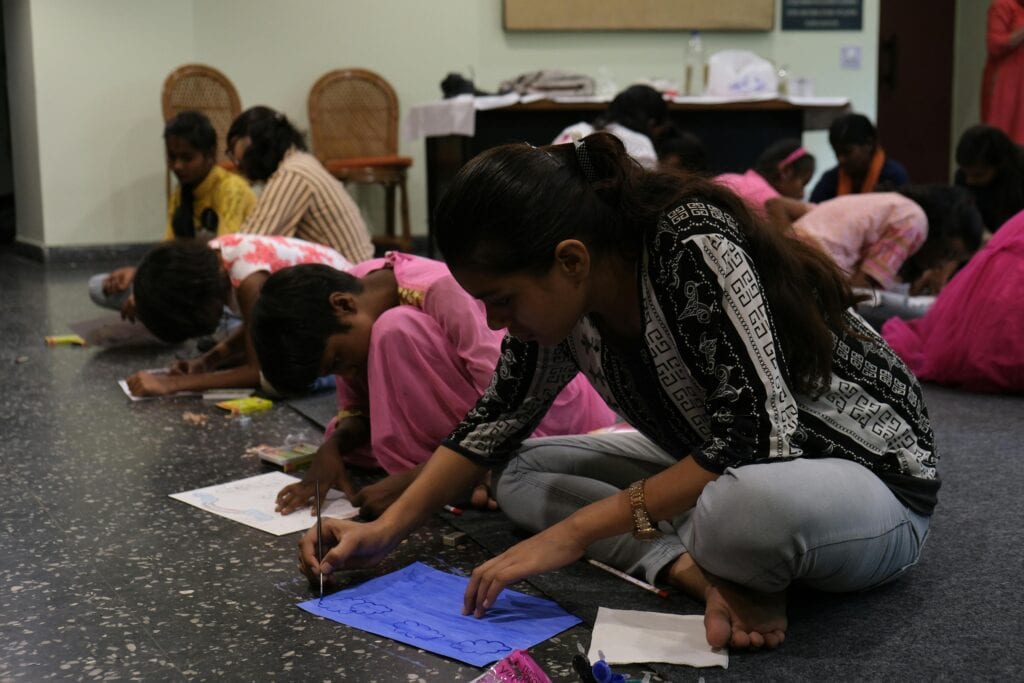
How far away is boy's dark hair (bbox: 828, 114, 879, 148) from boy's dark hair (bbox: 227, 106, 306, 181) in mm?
2361

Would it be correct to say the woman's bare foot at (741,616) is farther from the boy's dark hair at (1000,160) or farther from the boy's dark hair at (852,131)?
the boy's dark hair at (852,131)

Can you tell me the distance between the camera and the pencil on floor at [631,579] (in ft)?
5.13

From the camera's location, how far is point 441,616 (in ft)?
4.84

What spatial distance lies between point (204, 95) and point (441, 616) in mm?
5532

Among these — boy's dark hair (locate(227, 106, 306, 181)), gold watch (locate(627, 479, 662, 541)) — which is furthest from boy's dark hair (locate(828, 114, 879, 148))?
gold watch (locate(627, 479, 662, 541))

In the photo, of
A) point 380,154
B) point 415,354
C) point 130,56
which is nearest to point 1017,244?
point 415,354

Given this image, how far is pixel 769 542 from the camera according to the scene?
1.32 m

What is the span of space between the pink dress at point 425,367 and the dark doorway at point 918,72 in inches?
261

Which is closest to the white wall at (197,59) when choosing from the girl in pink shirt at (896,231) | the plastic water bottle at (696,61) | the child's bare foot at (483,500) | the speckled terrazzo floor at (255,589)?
the plastic water bottle at (696,61)

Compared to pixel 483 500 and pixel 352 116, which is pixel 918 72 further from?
pixel 483 500

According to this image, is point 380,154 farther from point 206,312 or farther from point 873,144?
point 206,312

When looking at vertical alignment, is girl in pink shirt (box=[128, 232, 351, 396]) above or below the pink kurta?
below

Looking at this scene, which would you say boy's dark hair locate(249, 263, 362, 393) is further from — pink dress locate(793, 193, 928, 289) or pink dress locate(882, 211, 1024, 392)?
pink dress locate(793, 193, 928, 289)

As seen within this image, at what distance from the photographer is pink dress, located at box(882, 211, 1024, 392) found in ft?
9.52
